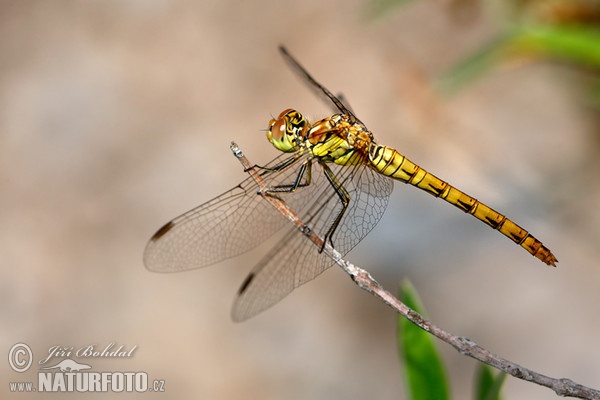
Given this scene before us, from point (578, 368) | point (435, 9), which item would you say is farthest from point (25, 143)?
point (578, 368)

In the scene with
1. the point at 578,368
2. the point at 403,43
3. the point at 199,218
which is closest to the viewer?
the point at 199,218

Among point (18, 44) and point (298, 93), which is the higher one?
point (18, 44)

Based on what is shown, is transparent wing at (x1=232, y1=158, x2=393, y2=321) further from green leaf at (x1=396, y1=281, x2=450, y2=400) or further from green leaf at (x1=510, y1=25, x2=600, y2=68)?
green leaf at (x1=510, y1=25, x2=600, y2=68)

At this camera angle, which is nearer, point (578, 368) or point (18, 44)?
point (578, 368)

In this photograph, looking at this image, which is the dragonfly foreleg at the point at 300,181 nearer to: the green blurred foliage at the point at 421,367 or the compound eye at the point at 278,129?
the compound eye at the point at 278,129

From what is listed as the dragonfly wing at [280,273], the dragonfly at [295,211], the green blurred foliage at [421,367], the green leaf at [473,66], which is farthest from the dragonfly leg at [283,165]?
the green leaf at [473,66]

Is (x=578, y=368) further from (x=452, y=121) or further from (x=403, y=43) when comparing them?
(x=403, y=43)
